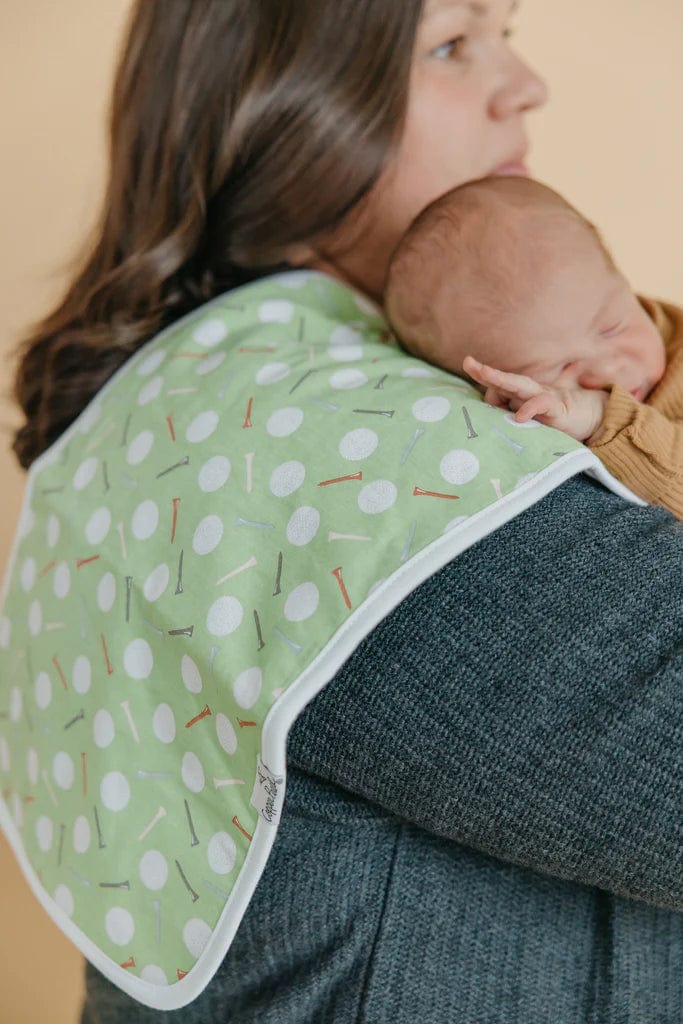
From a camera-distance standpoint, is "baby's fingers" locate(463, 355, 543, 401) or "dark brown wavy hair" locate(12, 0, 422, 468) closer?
"baby's fingers" locate(463, 355, 543, 401)

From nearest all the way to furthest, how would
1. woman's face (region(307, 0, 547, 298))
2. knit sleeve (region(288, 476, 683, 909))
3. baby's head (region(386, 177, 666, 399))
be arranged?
knit sleeve (region(288, 476, 683, 909))
baby's head (region(386, 177, 666, 399))
woman's face (region(307, 0, 547, 298))

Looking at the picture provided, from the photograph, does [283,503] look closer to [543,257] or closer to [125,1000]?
[543,257]

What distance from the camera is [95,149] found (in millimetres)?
1746

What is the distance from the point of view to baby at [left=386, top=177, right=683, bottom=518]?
2.77ft

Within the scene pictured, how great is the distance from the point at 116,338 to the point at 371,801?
59 centimetres

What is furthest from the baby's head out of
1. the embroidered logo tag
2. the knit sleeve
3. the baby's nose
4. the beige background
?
the beige background

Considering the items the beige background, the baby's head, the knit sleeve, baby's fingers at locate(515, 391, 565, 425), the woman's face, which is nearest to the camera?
the knit sleeve

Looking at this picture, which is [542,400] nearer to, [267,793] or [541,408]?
[541,408]

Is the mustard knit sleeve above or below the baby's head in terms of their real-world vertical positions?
below

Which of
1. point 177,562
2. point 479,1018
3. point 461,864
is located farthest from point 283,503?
point 479,1018

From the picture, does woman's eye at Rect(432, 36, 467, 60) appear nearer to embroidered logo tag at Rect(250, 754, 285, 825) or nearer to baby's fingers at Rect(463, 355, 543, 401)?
baby's fingers at Rect(463, 355, 543, 401)

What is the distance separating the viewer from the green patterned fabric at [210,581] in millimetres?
694

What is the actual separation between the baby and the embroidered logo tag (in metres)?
0.35

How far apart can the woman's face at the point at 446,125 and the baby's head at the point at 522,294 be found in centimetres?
10
